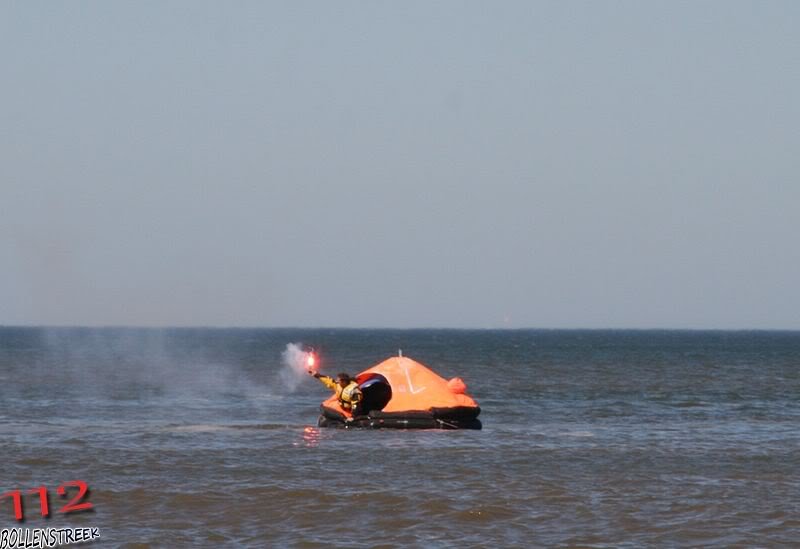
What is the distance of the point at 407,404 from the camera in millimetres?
33344

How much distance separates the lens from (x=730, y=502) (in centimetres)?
2222

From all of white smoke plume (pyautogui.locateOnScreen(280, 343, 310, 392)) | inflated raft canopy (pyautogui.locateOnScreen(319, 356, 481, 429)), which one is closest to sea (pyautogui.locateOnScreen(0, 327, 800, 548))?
inflated raft canopy (pyautogui.locateOnScreen(319, 356, 481, 429))

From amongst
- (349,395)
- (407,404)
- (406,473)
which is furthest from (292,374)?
(406,473)

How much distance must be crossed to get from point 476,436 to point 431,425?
1.54 m

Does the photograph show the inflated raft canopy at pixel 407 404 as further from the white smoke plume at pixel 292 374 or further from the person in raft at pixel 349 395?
the white smoke plume at pixel 292 374

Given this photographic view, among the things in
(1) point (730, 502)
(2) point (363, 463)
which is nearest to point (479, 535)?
(1) point (730, 502)

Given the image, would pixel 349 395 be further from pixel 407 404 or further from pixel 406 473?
pixel 406 473

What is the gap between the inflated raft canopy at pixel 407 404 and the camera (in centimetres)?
3306

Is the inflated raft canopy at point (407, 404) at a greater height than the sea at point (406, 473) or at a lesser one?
Answer: greater

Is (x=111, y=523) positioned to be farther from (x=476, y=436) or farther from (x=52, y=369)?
(x=52, y=369)

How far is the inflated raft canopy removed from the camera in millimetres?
33062

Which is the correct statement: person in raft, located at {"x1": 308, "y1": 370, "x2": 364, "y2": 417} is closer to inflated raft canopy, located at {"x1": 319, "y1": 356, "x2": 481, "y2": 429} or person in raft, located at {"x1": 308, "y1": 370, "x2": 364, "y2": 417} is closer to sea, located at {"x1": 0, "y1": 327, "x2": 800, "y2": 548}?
inflated raft canopy, located at {"x1": 319, "y1": 356, "x2": 481, "y2": 429}

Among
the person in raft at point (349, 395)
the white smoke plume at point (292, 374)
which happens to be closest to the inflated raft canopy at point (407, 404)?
the person in raft at point (349, 395)

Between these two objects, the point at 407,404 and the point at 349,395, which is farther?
the point at 349,395
